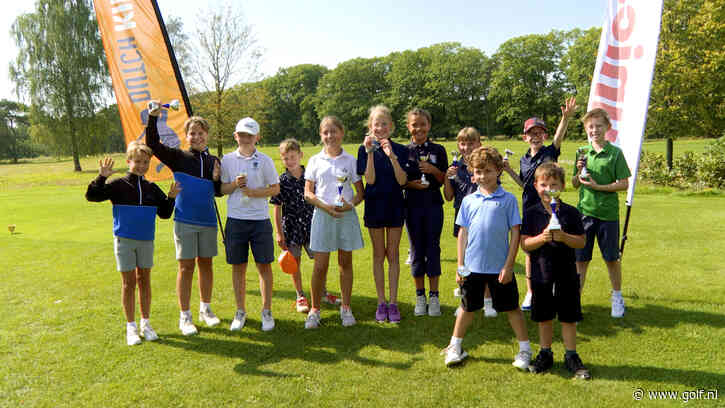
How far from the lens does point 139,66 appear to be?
645cm

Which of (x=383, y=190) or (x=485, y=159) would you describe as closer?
(x=485, y=159)

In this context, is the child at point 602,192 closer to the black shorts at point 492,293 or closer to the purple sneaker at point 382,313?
the black shorts at point 492,293

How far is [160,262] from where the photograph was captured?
723 centimetres

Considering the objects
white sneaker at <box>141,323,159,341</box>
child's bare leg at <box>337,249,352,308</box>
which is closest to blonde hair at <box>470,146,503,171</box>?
child's bare leg at <box>337,249,352,308</box>

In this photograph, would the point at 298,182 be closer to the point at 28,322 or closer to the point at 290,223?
the point at 290,223

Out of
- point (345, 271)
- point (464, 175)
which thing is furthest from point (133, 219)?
point (464, 175)

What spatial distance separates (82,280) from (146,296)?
2712mm

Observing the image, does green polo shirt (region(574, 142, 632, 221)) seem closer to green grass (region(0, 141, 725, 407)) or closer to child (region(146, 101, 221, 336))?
green grass (region(0, 141, 725, 407))

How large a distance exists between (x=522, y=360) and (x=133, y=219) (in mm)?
3751

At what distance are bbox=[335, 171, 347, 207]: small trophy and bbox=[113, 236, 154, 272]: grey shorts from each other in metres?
1.91

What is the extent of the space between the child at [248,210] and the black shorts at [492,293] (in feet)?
6.80

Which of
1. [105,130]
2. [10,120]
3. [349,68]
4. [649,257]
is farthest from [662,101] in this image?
[10,120]

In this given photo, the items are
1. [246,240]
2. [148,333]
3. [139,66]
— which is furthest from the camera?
[139,66]

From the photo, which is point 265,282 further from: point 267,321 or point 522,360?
point 522,360
